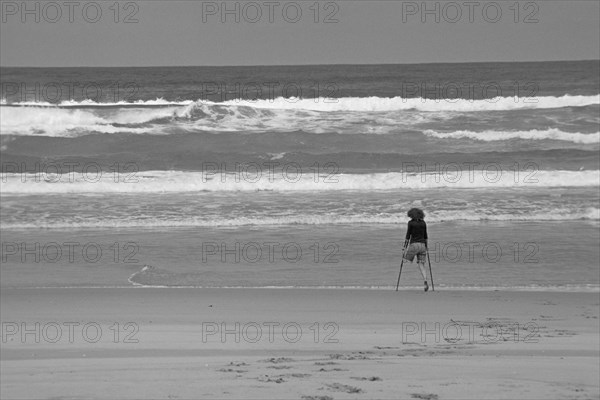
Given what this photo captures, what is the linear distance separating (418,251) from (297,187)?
8.95 m

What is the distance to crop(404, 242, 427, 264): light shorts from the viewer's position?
1122cm

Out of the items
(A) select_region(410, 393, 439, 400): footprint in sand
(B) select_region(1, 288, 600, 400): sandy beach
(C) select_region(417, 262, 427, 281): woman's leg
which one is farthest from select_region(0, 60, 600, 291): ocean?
(A) select_region(410, 393, 439, 400): footprint in sand

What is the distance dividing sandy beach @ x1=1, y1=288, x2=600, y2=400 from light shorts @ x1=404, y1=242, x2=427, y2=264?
681 millimetres

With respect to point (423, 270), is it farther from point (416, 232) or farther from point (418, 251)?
point (416, 232)

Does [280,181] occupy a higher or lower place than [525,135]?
lower

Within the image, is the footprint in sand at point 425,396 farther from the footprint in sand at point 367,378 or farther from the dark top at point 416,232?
the dark top at point 416,232

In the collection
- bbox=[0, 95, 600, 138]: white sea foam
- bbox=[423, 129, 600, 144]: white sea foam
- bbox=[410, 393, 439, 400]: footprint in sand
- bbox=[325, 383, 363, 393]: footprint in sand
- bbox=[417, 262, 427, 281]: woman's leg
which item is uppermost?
bbox=[0, 95, 600, 138]: white sea foam

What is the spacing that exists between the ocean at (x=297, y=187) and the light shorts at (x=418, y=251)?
0.33 m

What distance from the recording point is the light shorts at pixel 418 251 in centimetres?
1122

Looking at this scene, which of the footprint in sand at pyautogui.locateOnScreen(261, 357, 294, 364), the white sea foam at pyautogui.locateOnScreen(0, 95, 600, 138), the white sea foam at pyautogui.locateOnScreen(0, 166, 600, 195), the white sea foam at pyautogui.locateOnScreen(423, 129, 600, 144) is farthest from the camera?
the white sea foam at pyautogui.locateOnScreen(0, 95, 600, 138)

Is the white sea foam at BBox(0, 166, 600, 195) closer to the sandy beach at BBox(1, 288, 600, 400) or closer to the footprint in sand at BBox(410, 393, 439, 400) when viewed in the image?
the sandy beach at BBox(1, 288, 600, 400)

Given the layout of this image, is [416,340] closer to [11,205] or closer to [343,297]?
[343,297]

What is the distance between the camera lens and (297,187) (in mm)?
19984

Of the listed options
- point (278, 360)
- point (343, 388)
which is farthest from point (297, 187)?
point (343, 388)
